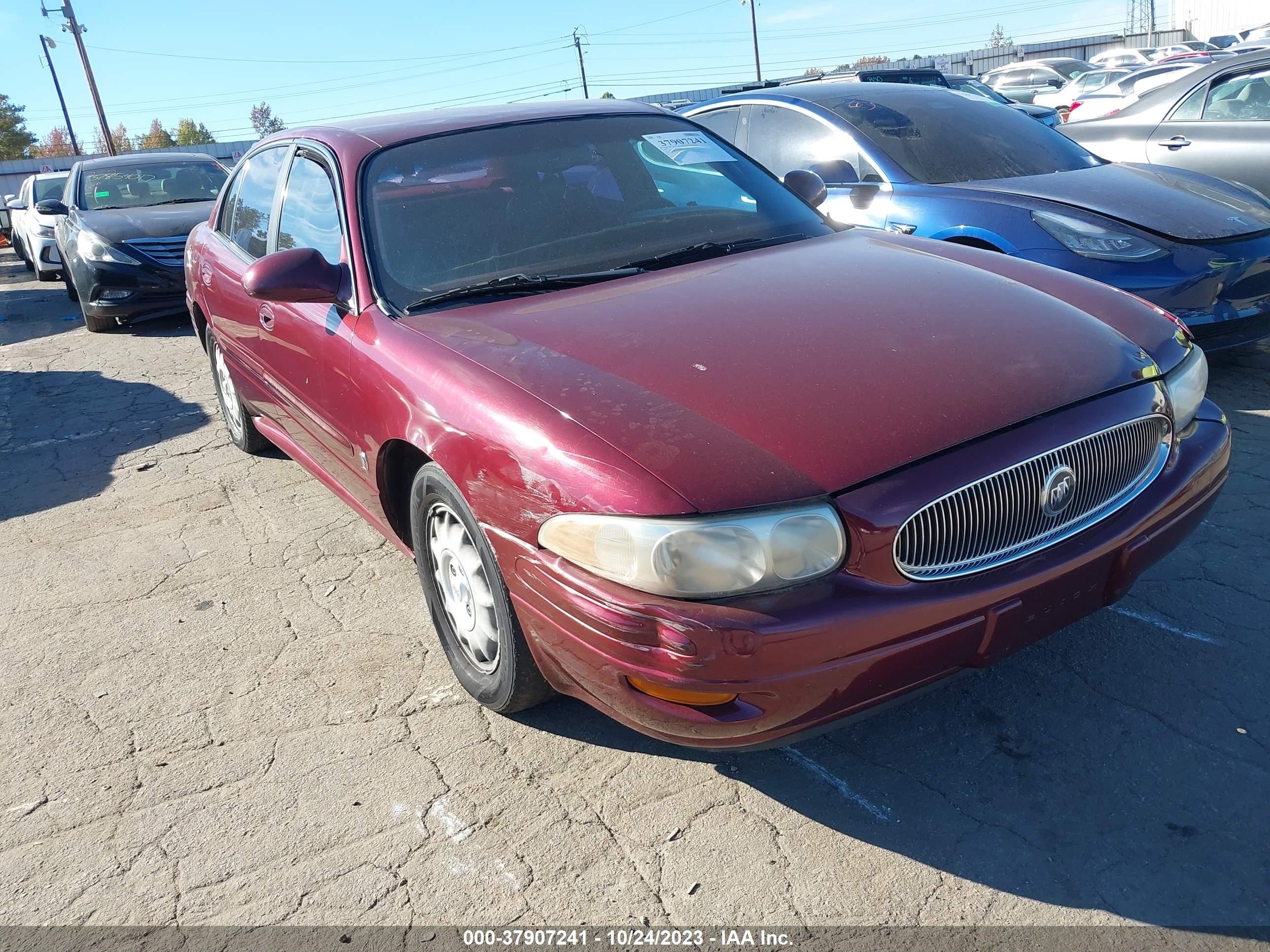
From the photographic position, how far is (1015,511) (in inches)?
85.9

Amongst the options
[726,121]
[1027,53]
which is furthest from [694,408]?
[1027,53]

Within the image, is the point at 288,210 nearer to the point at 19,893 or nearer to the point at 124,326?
the point at 19,893

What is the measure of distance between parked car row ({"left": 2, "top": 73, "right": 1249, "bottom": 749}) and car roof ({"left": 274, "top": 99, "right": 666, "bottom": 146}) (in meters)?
0.03

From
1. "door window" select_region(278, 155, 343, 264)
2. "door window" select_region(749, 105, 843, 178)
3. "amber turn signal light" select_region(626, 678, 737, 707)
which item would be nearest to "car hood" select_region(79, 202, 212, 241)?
"door window" select_region(749, 105, 843, 178)

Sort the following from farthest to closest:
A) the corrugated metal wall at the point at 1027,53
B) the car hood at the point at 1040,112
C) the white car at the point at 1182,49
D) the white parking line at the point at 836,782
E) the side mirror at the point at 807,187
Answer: the corrugated metal wall at the point at 1027,53, the white car at the point at 1182,49, the car hood at the point at 1040,112, the side mirror at the point at 807,187, the white parking line at the point at 836,782

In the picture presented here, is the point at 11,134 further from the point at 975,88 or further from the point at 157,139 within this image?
the point at 975,88

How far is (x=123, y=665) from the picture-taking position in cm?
329

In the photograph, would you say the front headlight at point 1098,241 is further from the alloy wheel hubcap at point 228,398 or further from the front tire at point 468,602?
the alloy wheel hubcap at point 228,398

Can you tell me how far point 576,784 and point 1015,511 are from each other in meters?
1.25

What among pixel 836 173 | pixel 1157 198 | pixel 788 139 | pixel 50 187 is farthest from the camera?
pixel 50 187

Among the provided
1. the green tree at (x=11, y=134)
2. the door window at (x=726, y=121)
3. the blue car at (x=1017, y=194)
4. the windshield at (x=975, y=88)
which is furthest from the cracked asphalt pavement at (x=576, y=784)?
the green tree at (x=11, y=134)

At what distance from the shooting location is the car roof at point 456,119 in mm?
3457

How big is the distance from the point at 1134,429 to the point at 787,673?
3.73 ft

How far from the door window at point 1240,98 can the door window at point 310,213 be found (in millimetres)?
6209
